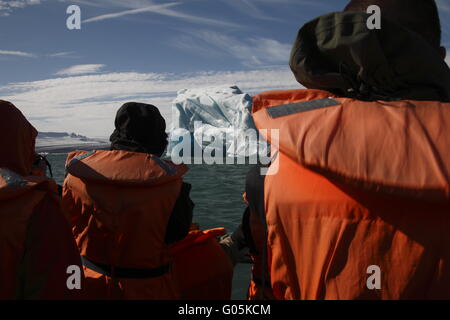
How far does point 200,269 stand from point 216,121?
2979 centimetres

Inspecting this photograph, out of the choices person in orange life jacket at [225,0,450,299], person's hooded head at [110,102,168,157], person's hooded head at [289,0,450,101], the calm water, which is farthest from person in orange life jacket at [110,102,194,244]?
the calm water

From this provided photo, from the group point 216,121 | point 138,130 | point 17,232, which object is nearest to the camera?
point 17,232

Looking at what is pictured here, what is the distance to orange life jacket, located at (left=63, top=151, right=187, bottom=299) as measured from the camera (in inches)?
70.7

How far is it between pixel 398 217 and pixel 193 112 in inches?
1264

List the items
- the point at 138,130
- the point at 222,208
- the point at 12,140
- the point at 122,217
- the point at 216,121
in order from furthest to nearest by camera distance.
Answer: the point at 216,121 → the point at 222,208 → the point at 138,130 → the point at 122,217 → the point at 12,140

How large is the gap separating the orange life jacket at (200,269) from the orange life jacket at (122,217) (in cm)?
23

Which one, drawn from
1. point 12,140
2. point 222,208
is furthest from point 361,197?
point 222,208

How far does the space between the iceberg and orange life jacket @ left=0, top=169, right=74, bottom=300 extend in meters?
24.6

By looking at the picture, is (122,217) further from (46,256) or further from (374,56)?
(374,56)

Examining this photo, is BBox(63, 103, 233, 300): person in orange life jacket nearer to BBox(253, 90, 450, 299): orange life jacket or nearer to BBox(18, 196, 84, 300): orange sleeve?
BBox(18, 196, 84, 300): orange sleeve

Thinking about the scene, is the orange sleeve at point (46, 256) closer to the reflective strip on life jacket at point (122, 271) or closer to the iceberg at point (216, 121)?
the reflective strip on life jacket at point (122, 271)

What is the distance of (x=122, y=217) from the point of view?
1783mm

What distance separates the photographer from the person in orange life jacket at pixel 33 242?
108 cm
